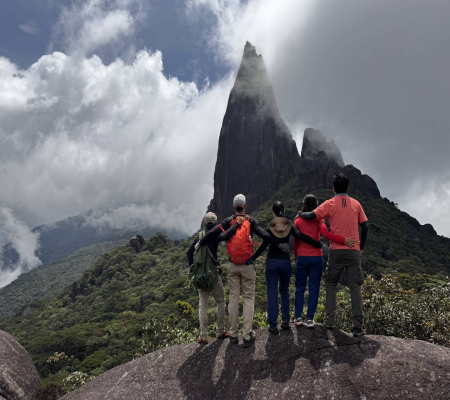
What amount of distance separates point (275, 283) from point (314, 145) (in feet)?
388

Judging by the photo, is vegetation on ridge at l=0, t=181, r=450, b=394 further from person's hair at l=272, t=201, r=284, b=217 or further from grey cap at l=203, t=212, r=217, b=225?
grey cap at l=203, t=212, r=217, b=225

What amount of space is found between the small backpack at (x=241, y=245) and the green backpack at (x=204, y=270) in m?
0.58

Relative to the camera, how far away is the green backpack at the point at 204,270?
248 inches

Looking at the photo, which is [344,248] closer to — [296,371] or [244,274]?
[244,274]

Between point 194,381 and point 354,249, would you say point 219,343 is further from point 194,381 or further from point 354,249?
point 354,249

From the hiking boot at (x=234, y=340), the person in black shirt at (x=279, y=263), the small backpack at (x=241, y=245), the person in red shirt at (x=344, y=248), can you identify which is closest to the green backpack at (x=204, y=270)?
the small backpack at (x=241, y=245)

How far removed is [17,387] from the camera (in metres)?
8.69

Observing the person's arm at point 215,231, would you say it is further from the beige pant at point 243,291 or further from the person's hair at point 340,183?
the person's hair at point 340,183

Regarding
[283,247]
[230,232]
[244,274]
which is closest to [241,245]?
[230,232]

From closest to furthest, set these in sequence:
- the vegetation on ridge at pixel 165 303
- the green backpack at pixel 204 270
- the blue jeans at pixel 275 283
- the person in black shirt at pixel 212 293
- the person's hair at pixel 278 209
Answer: the blue jeans at pixel 275 283
the person's hair at pixel 278 209
the green backpack at pixel 204 270
the person in black shirt at pixel 212 293
the vegetation on ridge at pixel 165 303

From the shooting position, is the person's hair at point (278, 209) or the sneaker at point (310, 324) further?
the person's hair at point (278, 209)

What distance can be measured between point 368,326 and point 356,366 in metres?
7.08

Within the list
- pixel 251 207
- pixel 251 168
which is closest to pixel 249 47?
pixel 251 168

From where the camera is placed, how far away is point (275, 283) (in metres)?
6.10
